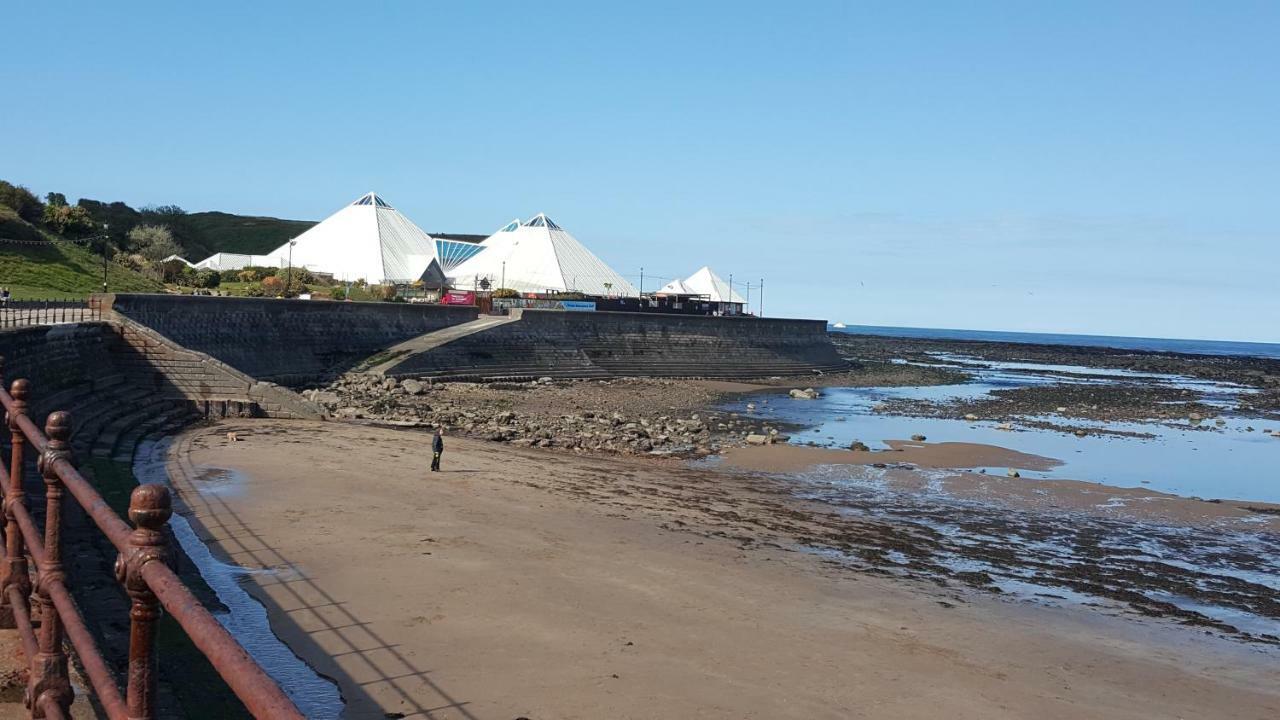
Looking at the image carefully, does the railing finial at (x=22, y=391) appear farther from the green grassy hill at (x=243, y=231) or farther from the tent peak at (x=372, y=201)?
the green grassy hill at (x=243, y=231)

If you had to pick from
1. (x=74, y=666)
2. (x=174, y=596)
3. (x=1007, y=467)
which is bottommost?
(x=1007, y=467)

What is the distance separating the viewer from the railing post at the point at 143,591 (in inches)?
92.7

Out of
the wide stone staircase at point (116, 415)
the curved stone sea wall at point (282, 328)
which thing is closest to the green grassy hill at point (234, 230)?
the curved stone sea wall at point (282, 328)

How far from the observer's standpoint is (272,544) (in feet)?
45.0

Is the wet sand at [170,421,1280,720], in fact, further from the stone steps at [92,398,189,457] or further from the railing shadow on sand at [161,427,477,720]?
the stone steps at [92,398,189,457]

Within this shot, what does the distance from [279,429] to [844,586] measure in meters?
16.8

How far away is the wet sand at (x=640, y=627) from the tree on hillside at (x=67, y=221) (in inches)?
1525

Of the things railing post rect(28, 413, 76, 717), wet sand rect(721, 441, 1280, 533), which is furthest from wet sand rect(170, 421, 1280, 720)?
wet sand rect(721, 441, 1280, 533)

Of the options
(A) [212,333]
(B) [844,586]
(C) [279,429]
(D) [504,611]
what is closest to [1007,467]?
(B) [844,586]

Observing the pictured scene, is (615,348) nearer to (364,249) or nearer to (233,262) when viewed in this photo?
(364,249)

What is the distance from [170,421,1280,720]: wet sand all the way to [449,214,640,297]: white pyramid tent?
192 ft

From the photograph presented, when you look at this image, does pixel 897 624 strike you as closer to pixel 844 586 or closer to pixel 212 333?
pixel 844 586

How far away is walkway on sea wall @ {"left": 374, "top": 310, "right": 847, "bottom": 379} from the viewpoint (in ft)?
155

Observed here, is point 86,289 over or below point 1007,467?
over
